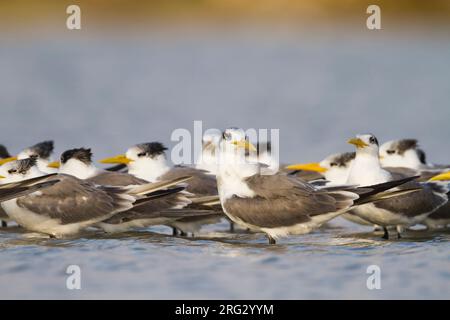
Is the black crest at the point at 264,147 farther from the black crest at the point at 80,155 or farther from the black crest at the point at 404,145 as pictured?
the black crest at the point at 80,155

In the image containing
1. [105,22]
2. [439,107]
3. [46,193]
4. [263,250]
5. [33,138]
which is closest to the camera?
[263,250]

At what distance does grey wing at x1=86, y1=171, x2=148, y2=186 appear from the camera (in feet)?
32.5

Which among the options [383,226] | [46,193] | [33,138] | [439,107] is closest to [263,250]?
[383,226]

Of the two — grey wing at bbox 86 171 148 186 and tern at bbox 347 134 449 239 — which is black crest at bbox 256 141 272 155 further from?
tern at bbox 347 134 449 239

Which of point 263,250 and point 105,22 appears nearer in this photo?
point 263,250

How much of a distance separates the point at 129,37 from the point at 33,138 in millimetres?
5010

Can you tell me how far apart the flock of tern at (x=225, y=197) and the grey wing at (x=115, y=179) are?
0.04ft

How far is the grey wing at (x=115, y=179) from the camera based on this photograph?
390 inches

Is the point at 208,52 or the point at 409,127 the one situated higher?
the point at 208,52

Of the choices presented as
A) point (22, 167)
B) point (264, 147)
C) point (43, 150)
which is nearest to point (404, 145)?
point (264, 147)

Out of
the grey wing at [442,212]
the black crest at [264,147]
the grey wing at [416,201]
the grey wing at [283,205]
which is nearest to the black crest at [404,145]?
the black crest at [264,147]

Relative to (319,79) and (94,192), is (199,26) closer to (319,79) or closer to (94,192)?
(319,79)

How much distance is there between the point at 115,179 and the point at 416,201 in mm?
2952

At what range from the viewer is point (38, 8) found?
59.0 ft
